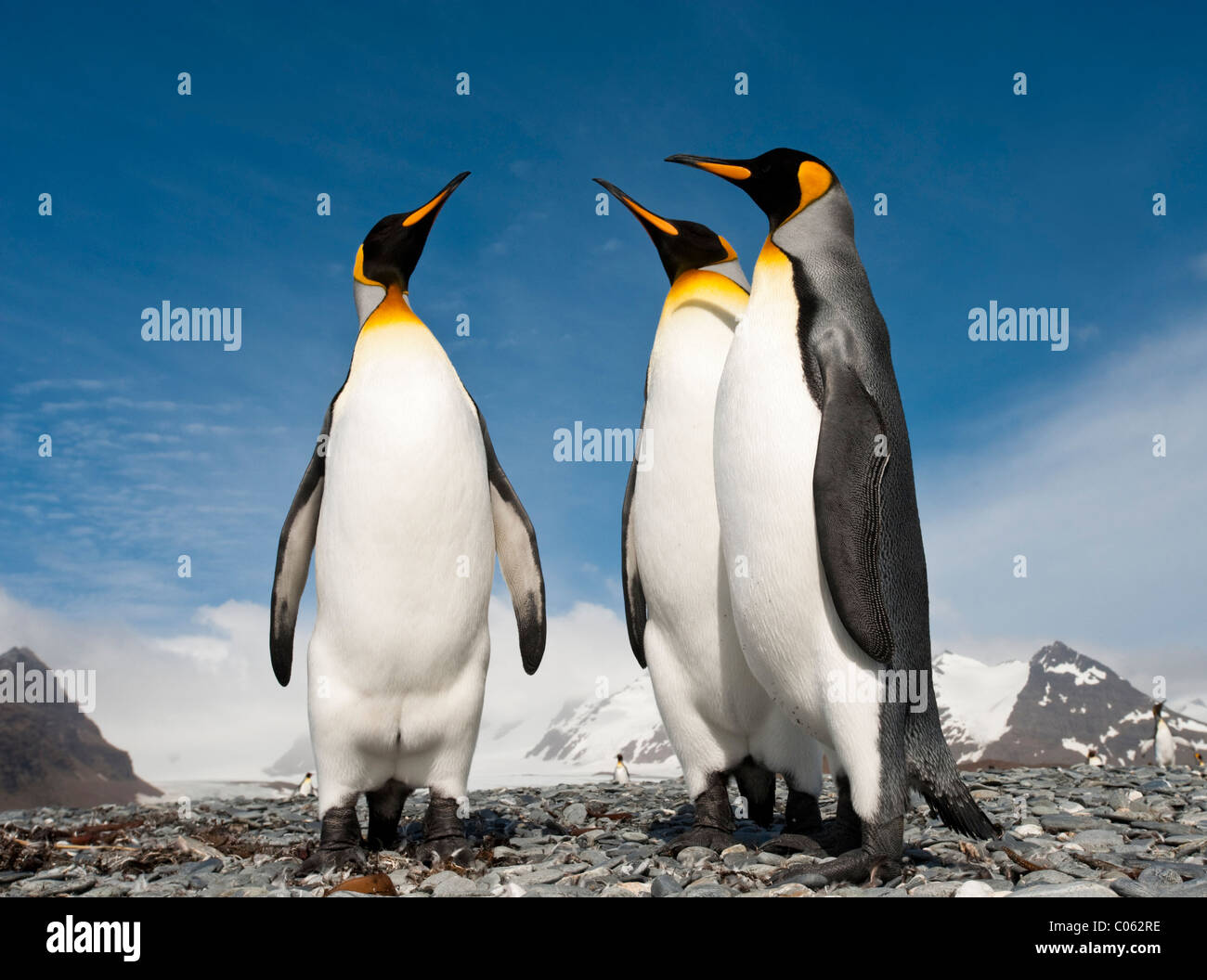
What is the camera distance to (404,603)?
3920 mm

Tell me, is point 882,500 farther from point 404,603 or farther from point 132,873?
point 132,873

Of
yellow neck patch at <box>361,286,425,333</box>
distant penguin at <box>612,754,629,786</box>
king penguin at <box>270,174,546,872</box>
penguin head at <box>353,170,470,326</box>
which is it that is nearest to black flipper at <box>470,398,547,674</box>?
king penguin at <box>270,174,546,872</box>

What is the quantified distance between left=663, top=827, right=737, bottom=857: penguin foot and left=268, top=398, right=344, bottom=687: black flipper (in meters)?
2.05

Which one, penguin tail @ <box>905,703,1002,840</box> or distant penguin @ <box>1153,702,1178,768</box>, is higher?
penguin tail @ <box>905,703,1002,840</box>

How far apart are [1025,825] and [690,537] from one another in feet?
7.51

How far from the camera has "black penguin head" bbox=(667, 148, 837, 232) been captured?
12.8ft

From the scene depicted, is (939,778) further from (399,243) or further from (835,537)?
(399,243)

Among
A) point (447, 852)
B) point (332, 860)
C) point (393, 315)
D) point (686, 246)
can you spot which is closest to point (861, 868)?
point (447, 852)

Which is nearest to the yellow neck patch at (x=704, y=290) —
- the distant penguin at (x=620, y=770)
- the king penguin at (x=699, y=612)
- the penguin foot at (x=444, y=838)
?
the king penguin at (x=699, y=612)

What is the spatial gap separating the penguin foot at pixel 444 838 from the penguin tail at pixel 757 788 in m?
1.28

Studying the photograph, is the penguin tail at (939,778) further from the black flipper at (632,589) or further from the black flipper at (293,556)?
the black flipper at (293,556)

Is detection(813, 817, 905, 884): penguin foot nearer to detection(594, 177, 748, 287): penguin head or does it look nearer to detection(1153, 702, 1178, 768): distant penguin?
detection(594, 177, 748, 287): penguin head

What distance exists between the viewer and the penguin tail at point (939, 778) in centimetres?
335
